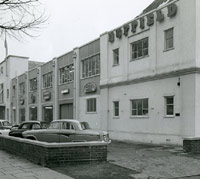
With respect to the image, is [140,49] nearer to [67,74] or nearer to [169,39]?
Result: [169,39]

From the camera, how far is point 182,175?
376 inches

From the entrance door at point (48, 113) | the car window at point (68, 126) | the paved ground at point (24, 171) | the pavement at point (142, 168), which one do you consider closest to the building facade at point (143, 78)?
the entrance door at point (48, 113)

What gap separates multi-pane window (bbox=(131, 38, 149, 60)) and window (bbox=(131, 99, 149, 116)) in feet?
9.75

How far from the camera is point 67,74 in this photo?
3234 cm

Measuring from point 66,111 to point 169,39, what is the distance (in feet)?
52.4

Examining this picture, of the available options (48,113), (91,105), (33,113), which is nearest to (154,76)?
(91,105)

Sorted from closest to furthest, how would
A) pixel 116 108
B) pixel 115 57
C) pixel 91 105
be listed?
pixel 116 108, pixel 115 57, pixel 91 105

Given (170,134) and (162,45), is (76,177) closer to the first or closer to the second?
(170,134)

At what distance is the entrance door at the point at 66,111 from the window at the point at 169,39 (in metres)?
14.3

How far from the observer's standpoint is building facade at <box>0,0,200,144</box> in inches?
690

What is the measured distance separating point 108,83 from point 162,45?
21.0ft

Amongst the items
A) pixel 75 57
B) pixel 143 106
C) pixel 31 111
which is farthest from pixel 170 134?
pixel 31 111

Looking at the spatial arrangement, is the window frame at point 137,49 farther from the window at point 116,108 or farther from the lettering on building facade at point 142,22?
the window at point 116,108

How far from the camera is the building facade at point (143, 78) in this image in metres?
17.5
